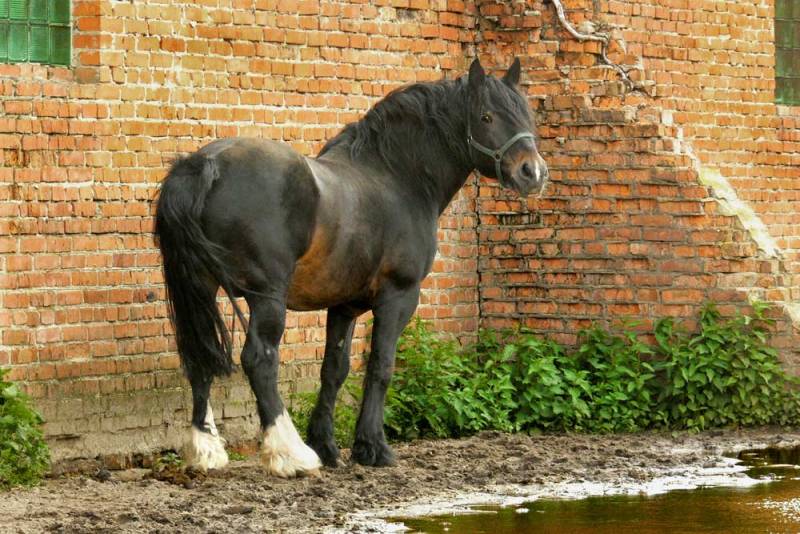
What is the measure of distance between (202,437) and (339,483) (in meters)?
0.77

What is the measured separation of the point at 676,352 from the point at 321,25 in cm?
330

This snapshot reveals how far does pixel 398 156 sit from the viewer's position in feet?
29.8

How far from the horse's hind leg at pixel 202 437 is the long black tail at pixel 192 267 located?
17cm

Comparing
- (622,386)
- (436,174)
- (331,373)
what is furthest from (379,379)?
(622,386)

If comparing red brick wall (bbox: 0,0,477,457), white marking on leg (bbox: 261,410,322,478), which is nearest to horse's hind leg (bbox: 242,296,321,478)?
white marking on leg (bbox: 261,410,322,478)

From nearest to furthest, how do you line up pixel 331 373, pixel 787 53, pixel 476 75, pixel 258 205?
pixel 258 205 < pixel 476 75 < pixel 331 373 < pixel 787 53

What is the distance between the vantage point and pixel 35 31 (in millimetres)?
8898

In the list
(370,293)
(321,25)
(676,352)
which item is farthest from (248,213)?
(676,352)

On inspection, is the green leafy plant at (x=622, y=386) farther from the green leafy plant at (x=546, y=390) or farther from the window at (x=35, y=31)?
the window at (x=35, y=31)

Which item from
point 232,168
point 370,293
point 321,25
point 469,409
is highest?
point 321,25

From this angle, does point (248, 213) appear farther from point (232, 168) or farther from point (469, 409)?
point (469, 409)

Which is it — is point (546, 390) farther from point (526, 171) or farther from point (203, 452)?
point (203, 452)

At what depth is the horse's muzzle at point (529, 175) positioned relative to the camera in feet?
29.2

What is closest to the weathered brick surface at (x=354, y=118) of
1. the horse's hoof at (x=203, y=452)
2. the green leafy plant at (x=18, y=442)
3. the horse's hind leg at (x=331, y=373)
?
the green leafy plant at (x=18, y=442)
